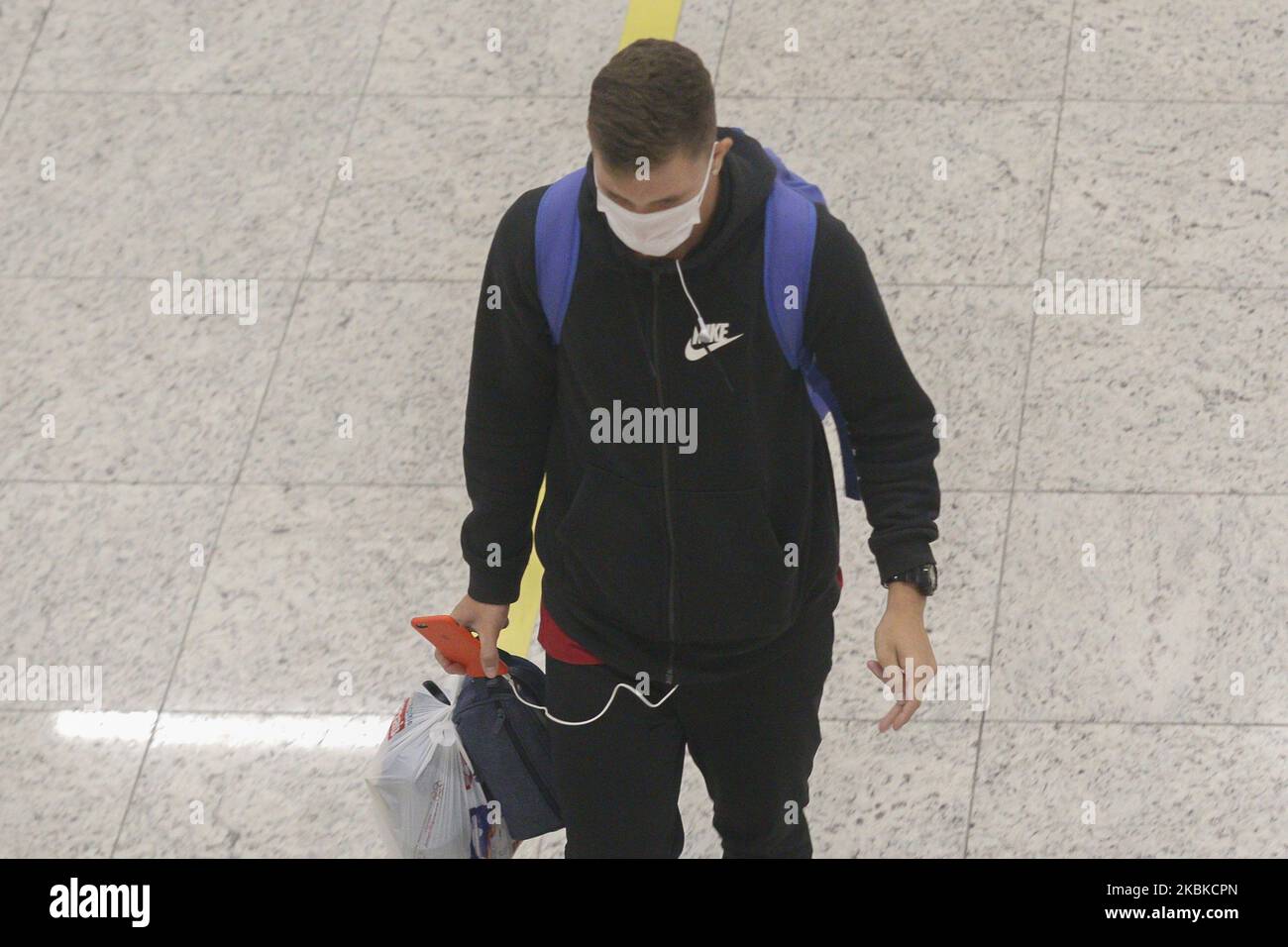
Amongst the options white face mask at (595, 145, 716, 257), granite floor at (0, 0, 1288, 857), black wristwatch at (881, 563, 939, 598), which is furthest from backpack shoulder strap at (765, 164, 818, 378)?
granite floor at (0, 0, 1288, 857)

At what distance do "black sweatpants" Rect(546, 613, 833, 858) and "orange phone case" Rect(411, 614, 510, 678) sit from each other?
0.19m

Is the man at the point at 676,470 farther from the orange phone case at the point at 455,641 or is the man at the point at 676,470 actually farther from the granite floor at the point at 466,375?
the granite floor at the point at 466,375

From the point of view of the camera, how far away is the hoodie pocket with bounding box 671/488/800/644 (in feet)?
9.34

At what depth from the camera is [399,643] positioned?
4.57m

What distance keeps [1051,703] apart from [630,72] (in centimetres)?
237

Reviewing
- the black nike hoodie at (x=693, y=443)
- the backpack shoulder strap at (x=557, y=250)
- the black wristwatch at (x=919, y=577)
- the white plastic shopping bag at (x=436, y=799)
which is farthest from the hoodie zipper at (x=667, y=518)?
the white plastic shopping bag at (x=436, y=799)

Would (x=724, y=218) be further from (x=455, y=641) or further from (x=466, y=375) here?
(x=466, y=375)

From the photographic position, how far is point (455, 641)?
10.8ft

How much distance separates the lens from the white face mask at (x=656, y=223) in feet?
8.59

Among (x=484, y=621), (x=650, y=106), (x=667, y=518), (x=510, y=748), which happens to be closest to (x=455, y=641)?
(x=484, y=621)

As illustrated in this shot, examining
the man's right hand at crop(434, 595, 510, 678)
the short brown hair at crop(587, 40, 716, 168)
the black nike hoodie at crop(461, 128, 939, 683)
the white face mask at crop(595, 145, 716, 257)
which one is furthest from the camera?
the man's right hand at crop(434, 595, 510, 678)

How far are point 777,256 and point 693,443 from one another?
0.34m

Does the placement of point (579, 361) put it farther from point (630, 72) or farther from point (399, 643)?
point (399, 643)

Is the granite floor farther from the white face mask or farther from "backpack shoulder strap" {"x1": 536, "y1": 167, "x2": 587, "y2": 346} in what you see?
the white face mask
